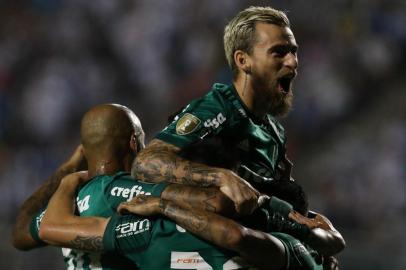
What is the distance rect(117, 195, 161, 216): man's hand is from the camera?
3201mm

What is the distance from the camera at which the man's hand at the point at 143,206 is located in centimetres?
320

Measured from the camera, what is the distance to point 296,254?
3227 mm

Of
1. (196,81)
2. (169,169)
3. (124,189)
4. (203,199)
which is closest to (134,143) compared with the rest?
(124,189)

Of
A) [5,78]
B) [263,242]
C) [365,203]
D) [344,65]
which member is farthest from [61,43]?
[263,242]

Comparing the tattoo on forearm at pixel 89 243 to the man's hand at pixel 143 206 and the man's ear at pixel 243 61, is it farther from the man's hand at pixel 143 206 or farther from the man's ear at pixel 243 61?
the man's ear at pixel 243 61

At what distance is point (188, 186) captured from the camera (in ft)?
10.6

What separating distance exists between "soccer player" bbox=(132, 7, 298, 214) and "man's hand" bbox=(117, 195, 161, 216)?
4.9 inches

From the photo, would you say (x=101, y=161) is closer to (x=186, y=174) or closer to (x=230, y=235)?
(x=186, y=174)

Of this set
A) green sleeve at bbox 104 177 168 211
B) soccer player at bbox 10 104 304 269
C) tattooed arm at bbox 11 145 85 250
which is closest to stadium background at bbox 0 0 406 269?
tattooed arm at bbox 11 145 85 250

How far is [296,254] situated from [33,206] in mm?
1406

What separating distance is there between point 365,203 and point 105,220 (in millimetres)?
4688

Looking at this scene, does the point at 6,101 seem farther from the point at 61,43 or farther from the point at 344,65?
the point at 344,65

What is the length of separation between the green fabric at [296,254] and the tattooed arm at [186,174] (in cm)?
20

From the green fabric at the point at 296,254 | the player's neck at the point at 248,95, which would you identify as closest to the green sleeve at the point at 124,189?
the green fabric at the point at 296,254
